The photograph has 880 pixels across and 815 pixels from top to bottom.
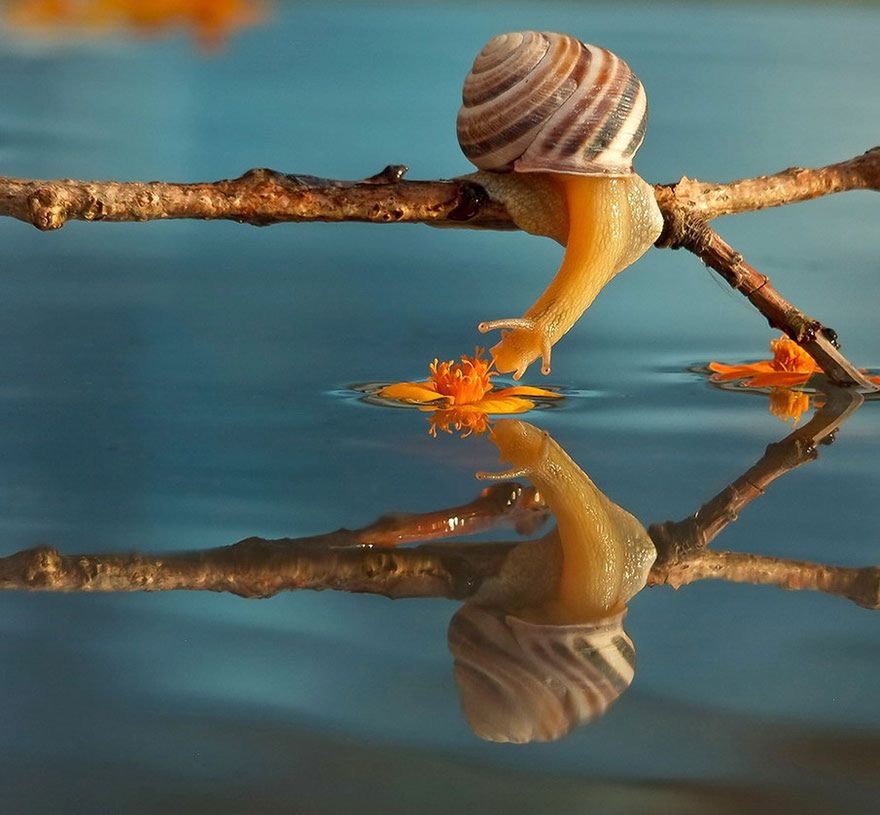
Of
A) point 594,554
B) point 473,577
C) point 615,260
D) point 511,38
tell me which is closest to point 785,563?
point 594,554

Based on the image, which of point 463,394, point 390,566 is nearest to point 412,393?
point 463,394

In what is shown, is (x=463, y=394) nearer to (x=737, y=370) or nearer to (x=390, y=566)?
(x=737, y=370)

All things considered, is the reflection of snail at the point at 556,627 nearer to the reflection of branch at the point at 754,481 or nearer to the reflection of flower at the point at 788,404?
the reflection of branch at the point at 754,481

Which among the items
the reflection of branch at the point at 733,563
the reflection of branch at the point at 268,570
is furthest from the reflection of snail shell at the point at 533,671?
the reflection of branch at the point at 733,563

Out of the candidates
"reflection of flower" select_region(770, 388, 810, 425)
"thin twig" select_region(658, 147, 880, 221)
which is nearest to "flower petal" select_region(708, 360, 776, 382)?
"reflection of flower" select_region(770, 388, 810, 425)

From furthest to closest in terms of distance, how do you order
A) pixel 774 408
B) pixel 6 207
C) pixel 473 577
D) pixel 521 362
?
pixel 774 408
pixel 521 362
pixel 6 207
pixel 473 577

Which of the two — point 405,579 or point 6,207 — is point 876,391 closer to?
point 405,579
